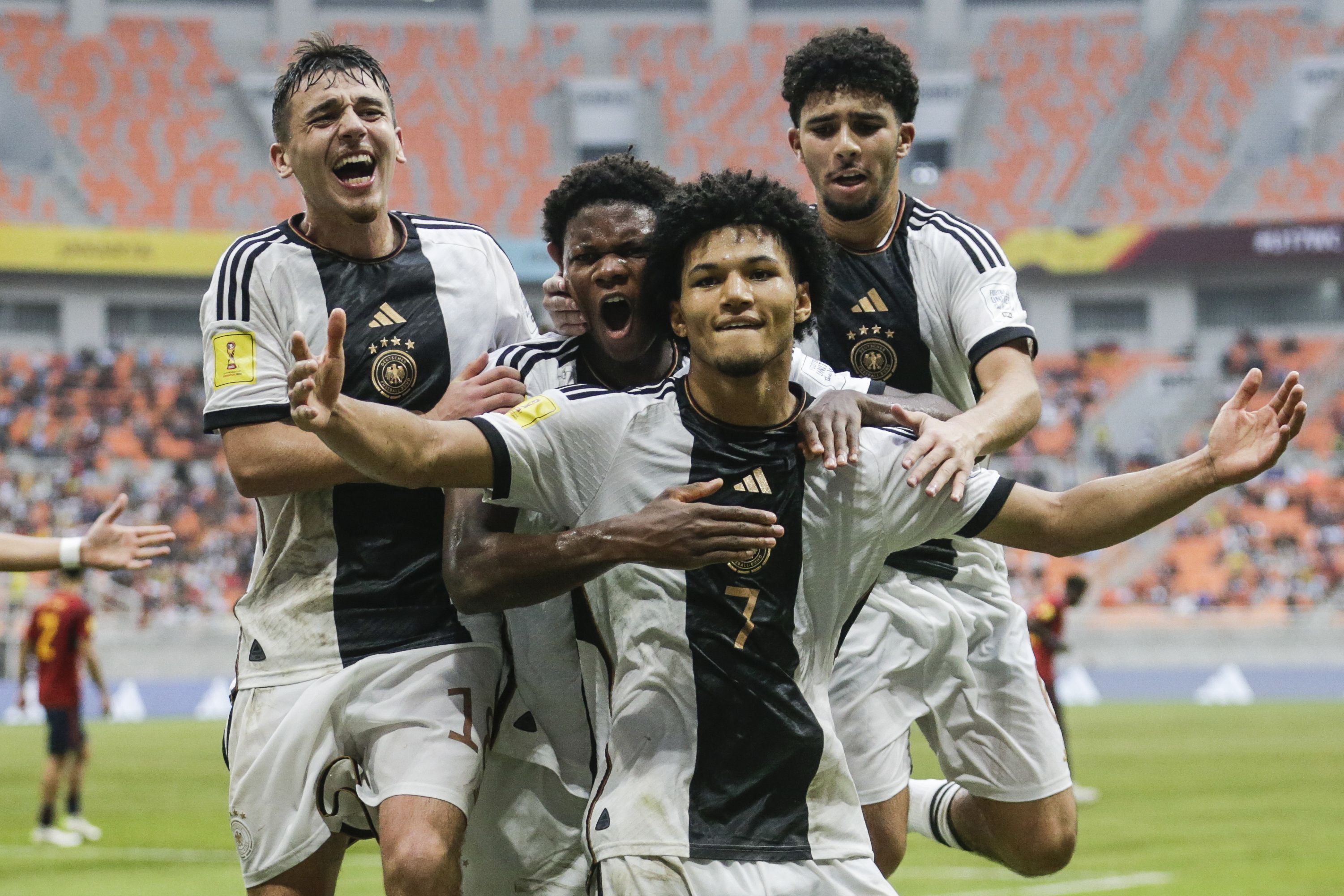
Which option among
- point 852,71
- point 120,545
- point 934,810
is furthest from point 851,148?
point 120,545

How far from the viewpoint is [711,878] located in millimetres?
3898

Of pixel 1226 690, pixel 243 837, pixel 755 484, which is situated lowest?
pixel 1226 690

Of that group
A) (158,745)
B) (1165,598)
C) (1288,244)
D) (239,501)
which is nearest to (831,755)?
(158,745)

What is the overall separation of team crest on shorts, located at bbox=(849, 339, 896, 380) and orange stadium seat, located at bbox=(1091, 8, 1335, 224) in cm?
3800

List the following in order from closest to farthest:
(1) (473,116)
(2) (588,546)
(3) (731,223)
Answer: (2) (588,546) → (3) (731,223) → (1) (473,116)

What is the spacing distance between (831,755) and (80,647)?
10272 millimetres

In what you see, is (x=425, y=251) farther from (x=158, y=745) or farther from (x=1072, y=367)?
(x=1072, y=367)

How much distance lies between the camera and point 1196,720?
21234 mm

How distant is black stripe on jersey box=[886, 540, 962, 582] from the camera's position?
5.73 meters

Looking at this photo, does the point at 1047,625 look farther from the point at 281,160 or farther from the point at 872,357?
the point at 281,160

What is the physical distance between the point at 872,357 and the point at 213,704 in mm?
20197

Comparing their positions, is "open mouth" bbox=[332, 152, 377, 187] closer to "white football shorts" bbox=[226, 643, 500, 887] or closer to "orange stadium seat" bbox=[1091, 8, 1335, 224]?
"white football shorts" bbox=[226, 643, 500, 887]

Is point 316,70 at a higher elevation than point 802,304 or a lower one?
higher

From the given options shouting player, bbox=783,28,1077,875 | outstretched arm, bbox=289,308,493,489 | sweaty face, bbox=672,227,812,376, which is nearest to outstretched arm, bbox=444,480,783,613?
outstretched arm, bbox=289,308,493,489
